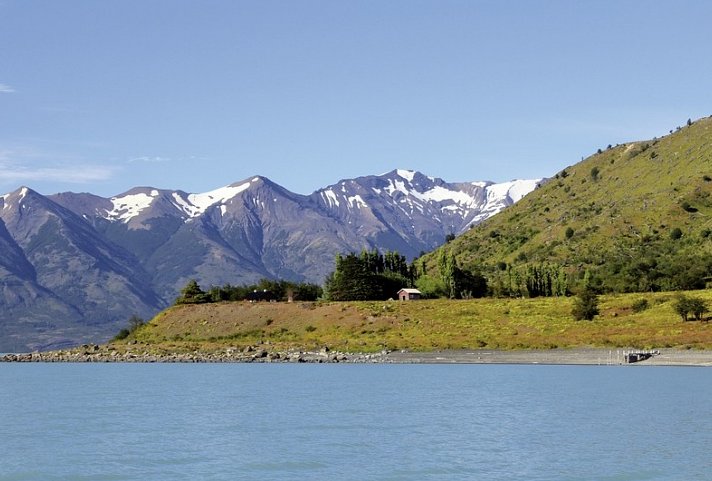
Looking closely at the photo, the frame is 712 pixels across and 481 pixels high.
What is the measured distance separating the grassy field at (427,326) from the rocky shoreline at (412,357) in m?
3.81

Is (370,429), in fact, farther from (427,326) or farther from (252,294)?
(252,294)

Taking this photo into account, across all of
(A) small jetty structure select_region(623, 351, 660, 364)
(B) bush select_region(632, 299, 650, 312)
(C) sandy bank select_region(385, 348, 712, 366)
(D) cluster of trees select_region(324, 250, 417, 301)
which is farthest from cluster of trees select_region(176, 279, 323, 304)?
(A) small jetty structure select_region(623, 351, 660, 364)

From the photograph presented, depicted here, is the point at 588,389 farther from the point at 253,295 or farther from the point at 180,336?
the point at 253,295

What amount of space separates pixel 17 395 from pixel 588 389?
5219cm

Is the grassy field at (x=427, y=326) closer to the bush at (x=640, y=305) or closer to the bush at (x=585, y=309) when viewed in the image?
the bush at (x=640, y=305)

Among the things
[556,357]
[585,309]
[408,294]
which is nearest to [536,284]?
[408,294]

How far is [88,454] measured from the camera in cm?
4988

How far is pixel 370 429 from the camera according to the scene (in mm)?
58531

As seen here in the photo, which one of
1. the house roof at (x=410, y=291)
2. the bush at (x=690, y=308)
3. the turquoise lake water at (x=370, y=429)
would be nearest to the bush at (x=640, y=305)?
the bush at (x=690, y=308)

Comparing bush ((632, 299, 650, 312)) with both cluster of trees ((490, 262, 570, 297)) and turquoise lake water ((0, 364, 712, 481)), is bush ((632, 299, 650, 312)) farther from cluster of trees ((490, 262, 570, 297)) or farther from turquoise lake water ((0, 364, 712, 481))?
turquoise lake water ((0, 364, 712, 481))

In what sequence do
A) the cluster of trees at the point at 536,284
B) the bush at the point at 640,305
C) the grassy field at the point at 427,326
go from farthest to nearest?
the cluster of trees at the point at 536,284 < the bush at the point at 640,305 < the grassy field at the point at 427,326

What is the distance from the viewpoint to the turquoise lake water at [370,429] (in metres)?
45.0

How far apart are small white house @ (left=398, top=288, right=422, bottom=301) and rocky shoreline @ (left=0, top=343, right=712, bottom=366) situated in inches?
1381

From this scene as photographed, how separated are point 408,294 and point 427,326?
84.7ft
